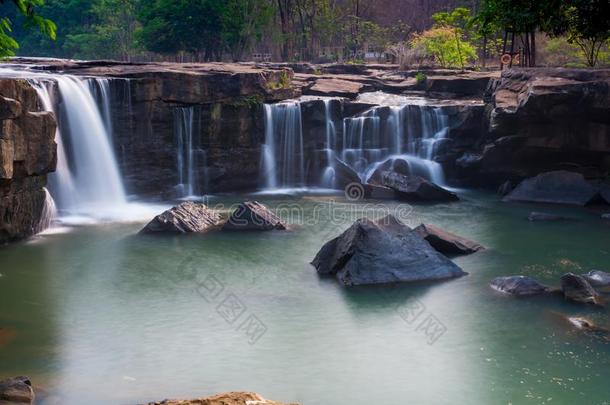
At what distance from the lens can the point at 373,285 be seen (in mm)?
13453

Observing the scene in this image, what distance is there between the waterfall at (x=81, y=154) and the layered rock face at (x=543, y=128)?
11235 millimetres

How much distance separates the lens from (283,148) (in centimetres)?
2455

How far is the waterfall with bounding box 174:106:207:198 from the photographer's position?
22812mm

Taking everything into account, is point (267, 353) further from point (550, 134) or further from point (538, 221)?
point (550, 134)

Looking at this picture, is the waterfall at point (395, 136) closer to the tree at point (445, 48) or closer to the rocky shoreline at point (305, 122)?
the rocky shoreline at point (305, 122)

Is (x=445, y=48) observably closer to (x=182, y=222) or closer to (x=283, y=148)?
(x=283, y=148)

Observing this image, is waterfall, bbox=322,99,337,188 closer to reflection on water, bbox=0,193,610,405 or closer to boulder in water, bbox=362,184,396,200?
boulder in water, bbox=362,184,396,200

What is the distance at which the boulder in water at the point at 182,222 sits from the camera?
1719 cm

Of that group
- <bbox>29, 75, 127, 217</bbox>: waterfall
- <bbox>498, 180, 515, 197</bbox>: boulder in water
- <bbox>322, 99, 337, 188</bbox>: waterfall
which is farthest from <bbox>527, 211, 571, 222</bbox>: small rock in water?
<bbox>29, 75, 127, 217</bbox>: waterfall

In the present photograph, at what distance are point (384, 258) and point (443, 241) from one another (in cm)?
221

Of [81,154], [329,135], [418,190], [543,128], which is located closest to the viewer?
[81,154]

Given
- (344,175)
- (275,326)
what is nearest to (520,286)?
(275,326)

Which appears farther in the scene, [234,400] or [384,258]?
[384,258]

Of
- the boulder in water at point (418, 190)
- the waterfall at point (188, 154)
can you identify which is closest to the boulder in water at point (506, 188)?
the boulder in water at point (418, 190)
